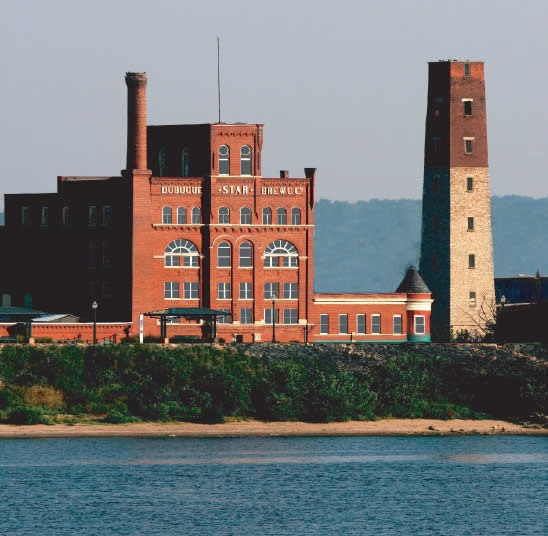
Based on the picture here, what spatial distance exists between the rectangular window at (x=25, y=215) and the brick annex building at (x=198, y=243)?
2.79 metres

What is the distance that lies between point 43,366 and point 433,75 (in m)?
51.3

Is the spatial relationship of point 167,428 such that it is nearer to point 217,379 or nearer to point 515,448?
point 217,379

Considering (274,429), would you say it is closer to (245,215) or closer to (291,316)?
(291,316)

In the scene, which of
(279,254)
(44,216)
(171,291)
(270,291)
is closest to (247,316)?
(270,291)

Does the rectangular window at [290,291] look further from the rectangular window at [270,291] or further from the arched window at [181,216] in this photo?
the arched window at [181,216]

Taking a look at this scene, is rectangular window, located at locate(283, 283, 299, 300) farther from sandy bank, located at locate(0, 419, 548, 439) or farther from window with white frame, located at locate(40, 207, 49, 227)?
sandy bank, located at locate(0, 419, 548, 439)

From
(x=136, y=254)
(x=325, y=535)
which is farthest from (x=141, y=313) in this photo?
(x=325, y=535)

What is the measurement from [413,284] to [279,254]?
42.8 ft

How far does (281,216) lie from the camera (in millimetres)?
143375

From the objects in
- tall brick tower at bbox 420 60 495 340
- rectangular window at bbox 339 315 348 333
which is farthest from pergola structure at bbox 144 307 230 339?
tall brick tower at bbox 420 60 495 340

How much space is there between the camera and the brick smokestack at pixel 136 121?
14088 cm

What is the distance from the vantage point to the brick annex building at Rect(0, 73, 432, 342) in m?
141

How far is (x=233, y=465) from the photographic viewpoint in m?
102

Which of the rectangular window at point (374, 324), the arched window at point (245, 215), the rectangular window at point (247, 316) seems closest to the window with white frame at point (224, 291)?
the rectangular window at point (247, 316)
